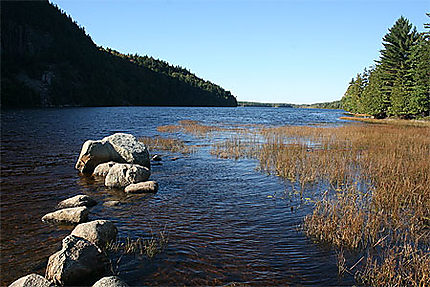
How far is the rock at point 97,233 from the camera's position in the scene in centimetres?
741

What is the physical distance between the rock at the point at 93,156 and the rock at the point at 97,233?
8.39m

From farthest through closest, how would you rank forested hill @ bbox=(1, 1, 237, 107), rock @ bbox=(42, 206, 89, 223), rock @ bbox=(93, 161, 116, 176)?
forested hill @ bbox=(1, 1, 237, 107) < rock @ bbox=(93, 161, 116, 176) < rock @ bbox=(42, 206, 89, 223)

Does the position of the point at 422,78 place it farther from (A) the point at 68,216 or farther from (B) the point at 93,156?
(A) the point at 68,216

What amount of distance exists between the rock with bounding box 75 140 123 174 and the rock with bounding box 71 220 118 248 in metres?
8.39

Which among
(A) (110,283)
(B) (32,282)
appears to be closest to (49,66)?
(B) (32,282)

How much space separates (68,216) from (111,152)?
7.40 metres

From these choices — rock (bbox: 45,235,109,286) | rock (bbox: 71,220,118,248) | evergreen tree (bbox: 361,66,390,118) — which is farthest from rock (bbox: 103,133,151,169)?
evergreen tree (bbox: 361,66,390,118)

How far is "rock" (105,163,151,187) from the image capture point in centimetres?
1302

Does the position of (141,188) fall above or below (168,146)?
below

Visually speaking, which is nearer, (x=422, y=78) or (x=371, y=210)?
(x=371, y=210)

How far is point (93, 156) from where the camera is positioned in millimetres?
15508

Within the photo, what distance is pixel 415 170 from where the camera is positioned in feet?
45.2

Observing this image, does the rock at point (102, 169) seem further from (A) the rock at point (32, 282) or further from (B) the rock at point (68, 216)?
(A) the rock at point (32, 282)

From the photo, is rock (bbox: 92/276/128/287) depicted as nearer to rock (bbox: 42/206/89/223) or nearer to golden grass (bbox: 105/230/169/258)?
golden grass (bbox: 105/230/169/258)
